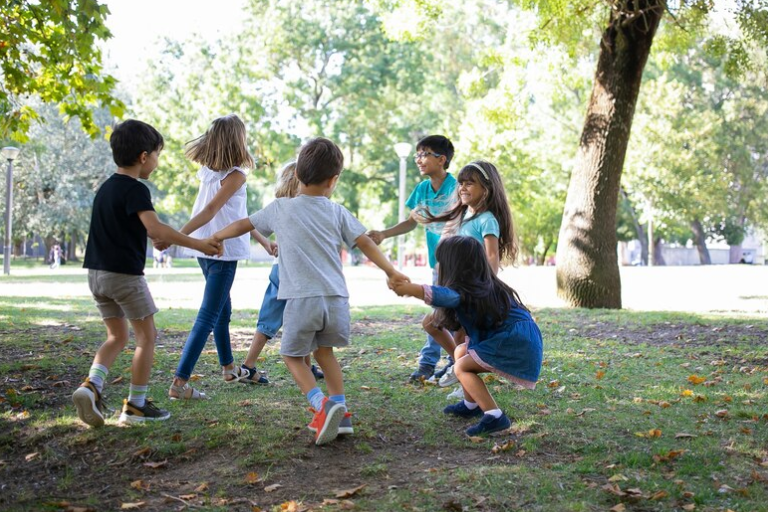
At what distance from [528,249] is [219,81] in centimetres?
2629

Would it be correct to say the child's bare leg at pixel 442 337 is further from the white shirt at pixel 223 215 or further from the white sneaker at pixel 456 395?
the white shirt at pixel 223 215

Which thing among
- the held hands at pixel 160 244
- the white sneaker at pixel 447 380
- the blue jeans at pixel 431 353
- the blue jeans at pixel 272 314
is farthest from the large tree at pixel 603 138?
the held hands at pixel 160 244

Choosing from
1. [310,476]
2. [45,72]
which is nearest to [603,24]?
[45,72]

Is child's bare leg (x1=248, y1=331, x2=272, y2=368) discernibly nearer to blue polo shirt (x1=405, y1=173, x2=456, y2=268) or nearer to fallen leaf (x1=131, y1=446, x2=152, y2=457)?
blue polo shirt (x1=405, y1=173, x2=456, y2=268)

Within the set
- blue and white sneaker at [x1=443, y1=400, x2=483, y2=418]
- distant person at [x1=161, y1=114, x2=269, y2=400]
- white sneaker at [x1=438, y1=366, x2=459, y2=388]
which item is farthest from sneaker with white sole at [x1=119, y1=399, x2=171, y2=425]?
white sneaker at [x1=438, y1=366, x2=459, y2=388]

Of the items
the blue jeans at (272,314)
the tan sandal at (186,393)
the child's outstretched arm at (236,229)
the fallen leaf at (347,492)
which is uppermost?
the child's outstretched arm at (236,229)

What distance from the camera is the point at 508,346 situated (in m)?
4.73

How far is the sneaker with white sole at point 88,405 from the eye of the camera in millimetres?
4523

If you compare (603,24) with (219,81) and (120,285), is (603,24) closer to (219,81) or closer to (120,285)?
(120,285)

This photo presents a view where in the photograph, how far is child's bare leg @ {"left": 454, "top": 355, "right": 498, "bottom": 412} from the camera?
15.4 ft

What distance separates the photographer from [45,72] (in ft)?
29.9

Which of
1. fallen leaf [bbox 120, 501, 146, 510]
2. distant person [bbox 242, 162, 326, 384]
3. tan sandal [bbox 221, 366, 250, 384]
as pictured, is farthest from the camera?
tan sandal [bbox 221, 366, 250, 384]

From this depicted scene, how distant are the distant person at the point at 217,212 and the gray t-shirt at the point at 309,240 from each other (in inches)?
37.2

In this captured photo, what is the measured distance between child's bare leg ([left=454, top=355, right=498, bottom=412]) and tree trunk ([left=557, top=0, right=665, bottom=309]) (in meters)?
8.37
